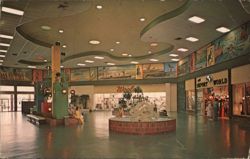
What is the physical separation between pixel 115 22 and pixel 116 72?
15792mm

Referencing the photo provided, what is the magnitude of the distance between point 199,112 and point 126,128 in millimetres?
11780

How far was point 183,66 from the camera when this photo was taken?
24391mm

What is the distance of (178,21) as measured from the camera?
12.3m

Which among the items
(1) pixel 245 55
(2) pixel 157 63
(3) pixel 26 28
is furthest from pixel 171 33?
(2) pixel 157 63

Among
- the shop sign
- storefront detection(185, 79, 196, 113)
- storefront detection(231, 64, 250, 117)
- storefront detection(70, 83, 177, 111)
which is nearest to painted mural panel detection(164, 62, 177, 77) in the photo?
storefront detection(70, 83, 177, 111)

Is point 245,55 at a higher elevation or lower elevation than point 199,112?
higher

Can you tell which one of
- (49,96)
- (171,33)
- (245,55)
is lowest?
(49,96)

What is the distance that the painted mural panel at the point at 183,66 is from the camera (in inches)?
913

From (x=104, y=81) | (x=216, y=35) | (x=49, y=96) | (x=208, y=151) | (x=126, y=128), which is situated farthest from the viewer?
(x=104, y=81)

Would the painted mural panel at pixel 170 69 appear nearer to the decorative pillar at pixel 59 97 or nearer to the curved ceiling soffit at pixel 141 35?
the curved ceiling soffit at pixel 141 35

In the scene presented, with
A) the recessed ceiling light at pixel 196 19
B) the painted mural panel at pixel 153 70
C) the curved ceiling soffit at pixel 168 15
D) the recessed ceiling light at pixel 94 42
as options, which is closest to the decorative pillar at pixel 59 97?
the recessed ceiling light at pixel 94 42

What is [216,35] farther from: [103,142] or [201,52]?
[103,142]

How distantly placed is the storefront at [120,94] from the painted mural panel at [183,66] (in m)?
1.95

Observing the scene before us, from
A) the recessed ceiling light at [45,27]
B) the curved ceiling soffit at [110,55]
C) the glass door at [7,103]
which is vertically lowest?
the glass door at [7,103]
